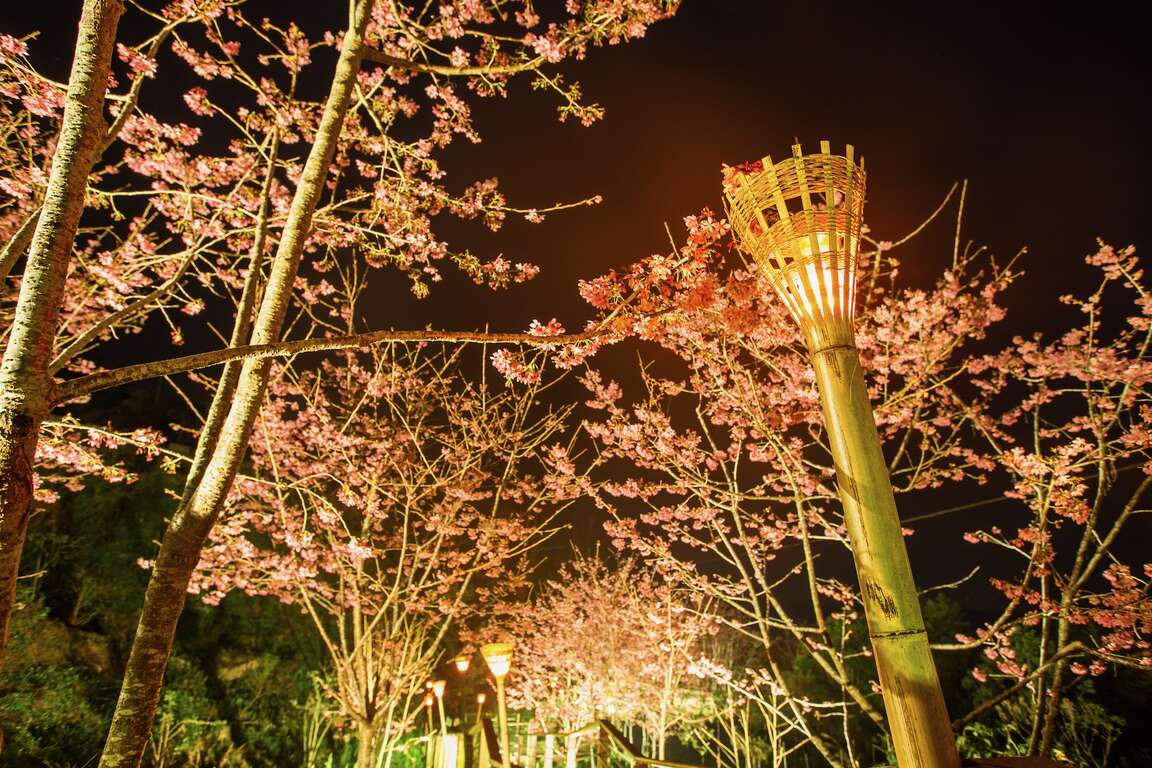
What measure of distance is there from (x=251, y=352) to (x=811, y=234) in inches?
110

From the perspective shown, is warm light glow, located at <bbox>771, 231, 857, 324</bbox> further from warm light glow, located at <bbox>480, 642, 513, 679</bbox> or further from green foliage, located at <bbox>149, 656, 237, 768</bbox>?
green foliage, located at <bbox>149, 656, 237, 768</bbox>

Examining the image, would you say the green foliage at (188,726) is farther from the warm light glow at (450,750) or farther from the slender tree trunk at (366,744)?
the warm light glow at (450,750)

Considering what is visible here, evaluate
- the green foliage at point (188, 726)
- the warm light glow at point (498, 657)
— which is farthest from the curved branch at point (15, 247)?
the green foliage at point (188, 726)

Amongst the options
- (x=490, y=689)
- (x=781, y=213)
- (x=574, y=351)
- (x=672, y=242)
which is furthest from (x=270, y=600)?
(x=781, y=213)

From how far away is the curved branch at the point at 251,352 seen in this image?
270 centimetres

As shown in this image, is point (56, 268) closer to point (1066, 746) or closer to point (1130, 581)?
point (1130, 581)

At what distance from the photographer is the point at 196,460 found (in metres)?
Result: 3.82

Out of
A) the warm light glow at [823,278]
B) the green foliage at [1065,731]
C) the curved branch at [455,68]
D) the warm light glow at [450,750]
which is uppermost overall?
the curved branch at [455,68]

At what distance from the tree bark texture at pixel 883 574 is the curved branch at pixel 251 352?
183 cm

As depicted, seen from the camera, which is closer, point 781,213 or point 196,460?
point 781,213

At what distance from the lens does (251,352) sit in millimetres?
2871

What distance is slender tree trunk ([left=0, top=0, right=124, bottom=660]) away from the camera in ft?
8.31

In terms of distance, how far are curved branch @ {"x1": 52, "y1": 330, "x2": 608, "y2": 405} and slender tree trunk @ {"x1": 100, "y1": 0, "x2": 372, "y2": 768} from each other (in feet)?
3.06

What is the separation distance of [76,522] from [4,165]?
31.3ft
